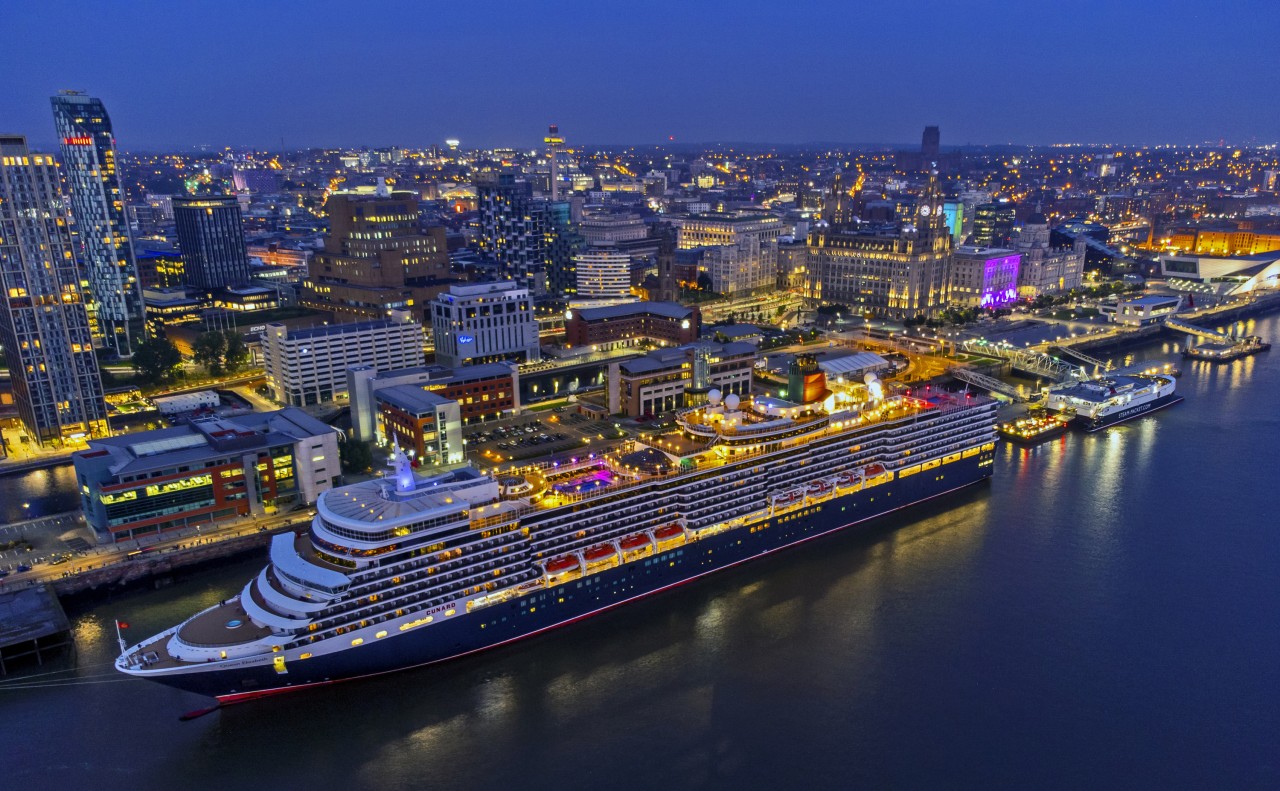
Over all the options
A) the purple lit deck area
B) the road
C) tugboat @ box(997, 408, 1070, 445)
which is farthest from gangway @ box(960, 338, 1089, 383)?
the road

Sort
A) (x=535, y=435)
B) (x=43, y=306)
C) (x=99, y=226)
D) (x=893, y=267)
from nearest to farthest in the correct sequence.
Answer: (x=43, y=306), (x=535, y=435), (x=99, y=226), (x=893, y=267)

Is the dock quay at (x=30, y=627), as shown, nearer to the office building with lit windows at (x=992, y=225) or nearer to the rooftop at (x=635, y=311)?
the rooftop at (x=635, y=311)

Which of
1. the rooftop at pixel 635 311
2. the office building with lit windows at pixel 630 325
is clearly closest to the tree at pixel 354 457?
the office building with lit windows at pixel 630 325

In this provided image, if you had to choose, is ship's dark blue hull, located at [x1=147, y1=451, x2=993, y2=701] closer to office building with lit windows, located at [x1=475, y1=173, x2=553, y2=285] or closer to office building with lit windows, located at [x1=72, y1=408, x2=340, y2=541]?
office building with lit windows, located at [x1=72, y1=408, x2=340, y2=541]

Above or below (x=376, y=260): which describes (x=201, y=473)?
below

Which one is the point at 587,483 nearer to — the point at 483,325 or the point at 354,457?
the point at 354,457

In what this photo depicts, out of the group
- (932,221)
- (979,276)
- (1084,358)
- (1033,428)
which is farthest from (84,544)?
(979,276)

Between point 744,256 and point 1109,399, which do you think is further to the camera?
point 744,256

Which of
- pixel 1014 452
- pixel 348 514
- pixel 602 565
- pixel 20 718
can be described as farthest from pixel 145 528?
pixel 1014 452
